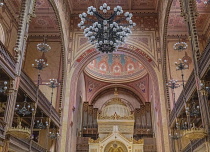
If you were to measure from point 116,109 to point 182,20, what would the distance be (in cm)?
847

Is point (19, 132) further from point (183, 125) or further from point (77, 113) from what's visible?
point (77, 113)

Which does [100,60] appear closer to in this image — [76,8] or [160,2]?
[76,8]

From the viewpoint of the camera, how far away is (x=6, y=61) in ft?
25.1

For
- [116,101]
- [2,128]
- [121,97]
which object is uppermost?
[121,97]

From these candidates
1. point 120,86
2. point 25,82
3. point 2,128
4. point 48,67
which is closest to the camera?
point 2,128

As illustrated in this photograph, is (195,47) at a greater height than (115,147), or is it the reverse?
(195,47)

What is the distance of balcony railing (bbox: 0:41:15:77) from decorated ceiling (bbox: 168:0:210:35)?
10107mm

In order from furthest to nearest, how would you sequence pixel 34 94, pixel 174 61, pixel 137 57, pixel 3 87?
pixel 137 57 → pixel 174 61 → pixel 34 94 → pixel 3 87

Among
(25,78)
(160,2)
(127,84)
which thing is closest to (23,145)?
(25,78)

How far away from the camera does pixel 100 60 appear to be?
74.5 ft

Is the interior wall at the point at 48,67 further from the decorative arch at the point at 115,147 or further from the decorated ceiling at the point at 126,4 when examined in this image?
the decorative arch at the point at 115,147

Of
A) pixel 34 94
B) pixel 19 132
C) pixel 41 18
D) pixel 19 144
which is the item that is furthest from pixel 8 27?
pixel 19 132

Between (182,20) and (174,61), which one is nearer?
(174,61)

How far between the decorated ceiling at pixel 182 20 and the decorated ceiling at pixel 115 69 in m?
6.05
